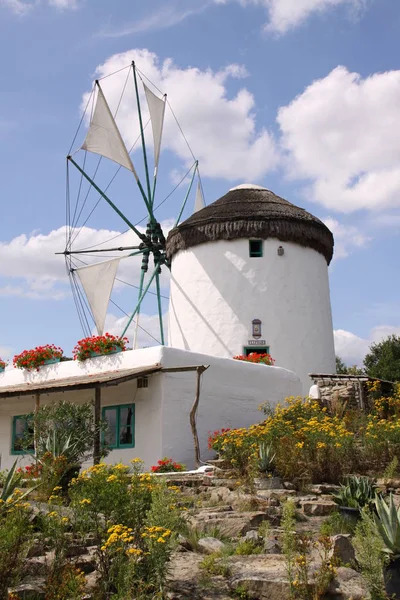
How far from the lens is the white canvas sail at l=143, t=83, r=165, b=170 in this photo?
26.9 metres

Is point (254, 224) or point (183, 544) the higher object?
point (254, 224)

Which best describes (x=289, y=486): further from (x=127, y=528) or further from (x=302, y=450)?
(x=127, y=528)

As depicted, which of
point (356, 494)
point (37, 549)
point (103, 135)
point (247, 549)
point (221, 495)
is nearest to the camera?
point (37, 549)

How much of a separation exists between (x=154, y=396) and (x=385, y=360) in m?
20.4

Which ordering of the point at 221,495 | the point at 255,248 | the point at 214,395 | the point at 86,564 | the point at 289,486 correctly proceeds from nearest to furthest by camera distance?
1. the point at 86,564
2. the point at 221,495
3. the point at 289,486
4. the point at 214,395
5. the point at 255,248

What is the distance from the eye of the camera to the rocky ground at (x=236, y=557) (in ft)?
17.5

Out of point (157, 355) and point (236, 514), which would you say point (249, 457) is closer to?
point (236, 514)

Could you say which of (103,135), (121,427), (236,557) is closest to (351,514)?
(236,557)

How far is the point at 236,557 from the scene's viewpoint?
20.2 ft

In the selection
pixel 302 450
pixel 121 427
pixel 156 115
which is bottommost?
pixel 302 450

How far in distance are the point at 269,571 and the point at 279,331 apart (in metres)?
14.3

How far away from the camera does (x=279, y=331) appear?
1975cm

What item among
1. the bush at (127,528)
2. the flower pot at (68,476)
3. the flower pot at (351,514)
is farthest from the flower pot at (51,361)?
the bush at (127,528)

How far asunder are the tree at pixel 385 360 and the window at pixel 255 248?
12606mm
